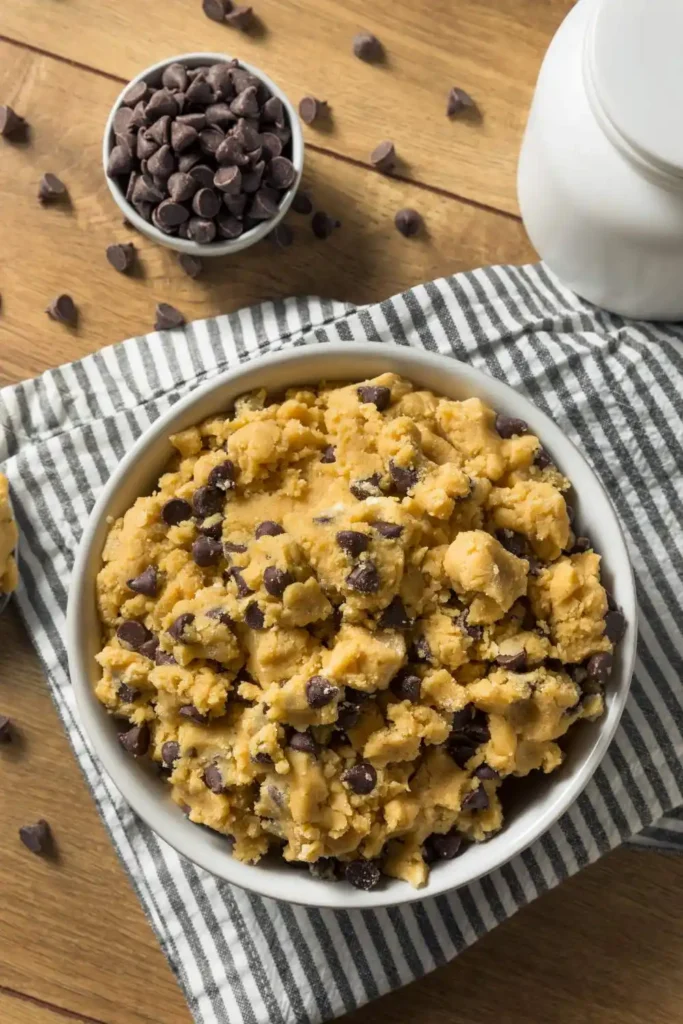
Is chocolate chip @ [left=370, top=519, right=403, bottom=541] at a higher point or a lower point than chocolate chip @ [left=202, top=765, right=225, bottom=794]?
higher

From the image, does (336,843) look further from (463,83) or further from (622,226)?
(463,83)

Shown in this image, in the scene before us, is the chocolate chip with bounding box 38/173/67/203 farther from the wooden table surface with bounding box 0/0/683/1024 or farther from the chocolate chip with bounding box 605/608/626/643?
the chocolate chip with bounding box 605/608/626/643

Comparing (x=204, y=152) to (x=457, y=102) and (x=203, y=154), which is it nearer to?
(x=203, y=154)

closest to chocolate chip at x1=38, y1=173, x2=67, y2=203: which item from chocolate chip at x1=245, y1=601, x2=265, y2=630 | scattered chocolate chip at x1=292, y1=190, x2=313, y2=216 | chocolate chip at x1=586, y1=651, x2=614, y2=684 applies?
scattered chocolate chip at x1=292, y1=190, x2=313, y2=216

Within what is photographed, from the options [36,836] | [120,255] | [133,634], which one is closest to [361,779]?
[133,634]

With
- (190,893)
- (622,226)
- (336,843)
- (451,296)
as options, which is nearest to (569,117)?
(622,226)

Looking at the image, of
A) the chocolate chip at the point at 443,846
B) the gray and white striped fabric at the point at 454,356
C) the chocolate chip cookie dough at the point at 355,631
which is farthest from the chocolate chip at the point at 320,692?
the gray and white striped fabric at the point at 454,356

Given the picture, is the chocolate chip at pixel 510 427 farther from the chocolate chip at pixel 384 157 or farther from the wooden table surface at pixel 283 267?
the chocolate chip at pixel 384 157
